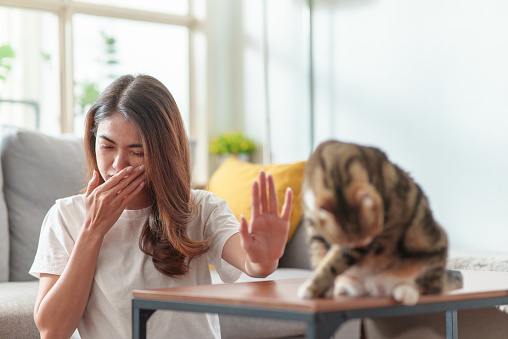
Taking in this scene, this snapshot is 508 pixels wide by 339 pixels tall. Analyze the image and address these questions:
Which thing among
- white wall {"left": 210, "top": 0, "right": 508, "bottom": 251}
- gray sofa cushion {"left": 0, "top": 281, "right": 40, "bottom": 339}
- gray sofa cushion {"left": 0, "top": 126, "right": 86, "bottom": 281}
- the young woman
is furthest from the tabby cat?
white wall {"left": 210, "top": 0, "right": 508, "bottom": 251}

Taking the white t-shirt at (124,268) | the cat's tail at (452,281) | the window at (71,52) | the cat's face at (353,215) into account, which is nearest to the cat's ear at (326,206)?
the cat's face at (353,215)

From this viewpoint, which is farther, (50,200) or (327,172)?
(50,200)

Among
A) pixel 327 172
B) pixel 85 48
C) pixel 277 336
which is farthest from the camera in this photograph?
pixel 85 48

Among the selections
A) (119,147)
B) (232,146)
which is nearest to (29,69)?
(232,146)

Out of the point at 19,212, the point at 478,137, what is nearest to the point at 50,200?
the point at 19,212

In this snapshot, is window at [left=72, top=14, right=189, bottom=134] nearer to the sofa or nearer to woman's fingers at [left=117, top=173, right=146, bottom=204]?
the sofa

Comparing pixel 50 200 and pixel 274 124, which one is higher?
pixel 274 124

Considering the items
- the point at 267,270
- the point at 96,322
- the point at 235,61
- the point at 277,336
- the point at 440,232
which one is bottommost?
the point at 277,336

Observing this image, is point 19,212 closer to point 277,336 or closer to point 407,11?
point 277,336

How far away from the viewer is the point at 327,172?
2.58ft

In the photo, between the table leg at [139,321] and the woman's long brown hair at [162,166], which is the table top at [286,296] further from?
the woman's long brown hair at [162,166]

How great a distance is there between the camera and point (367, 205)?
2.52ft

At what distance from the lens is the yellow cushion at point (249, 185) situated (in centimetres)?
251

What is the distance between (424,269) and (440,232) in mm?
55
